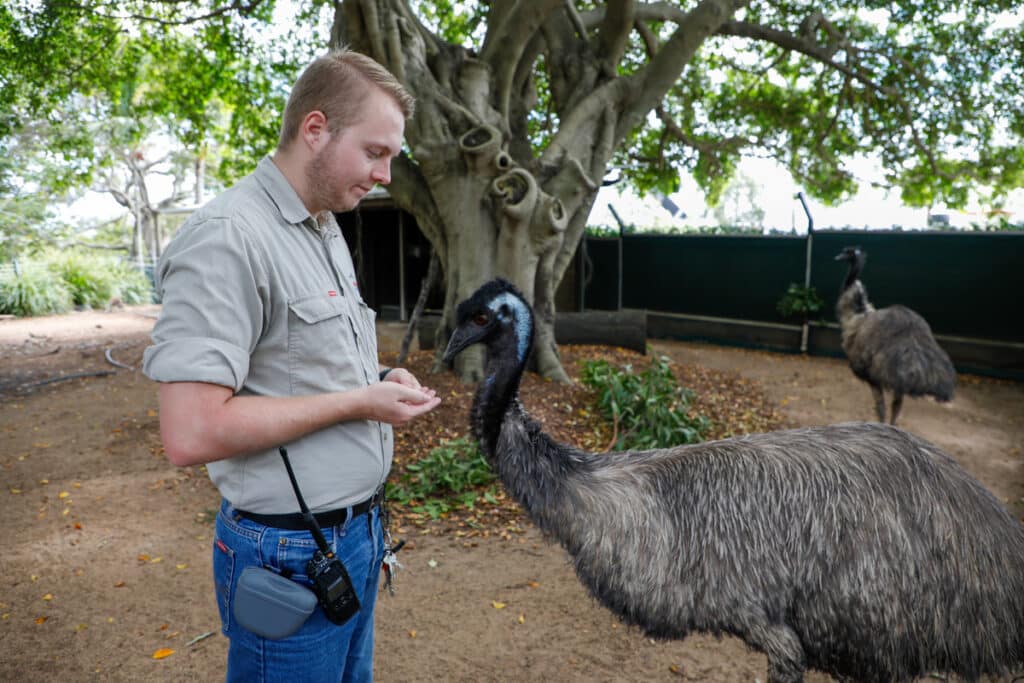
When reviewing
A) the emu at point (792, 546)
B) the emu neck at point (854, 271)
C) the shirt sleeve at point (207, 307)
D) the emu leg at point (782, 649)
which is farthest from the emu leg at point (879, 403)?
the shirt sleeve at point (207, 307)

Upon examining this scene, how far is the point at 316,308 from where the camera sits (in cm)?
165

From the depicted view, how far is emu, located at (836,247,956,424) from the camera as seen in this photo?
719cm

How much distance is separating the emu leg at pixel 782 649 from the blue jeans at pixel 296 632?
142 centimetres

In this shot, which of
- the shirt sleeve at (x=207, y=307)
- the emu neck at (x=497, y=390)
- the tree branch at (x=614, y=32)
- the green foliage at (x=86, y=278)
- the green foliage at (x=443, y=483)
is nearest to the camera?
the shirt sleeve at (x=207, y=307)

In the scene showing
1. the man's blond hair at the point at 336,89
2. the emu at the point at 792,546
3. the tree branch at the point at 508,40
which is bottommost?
the emu at the point at 792,546

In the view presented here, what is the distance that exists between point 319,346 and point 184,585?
3413 mm

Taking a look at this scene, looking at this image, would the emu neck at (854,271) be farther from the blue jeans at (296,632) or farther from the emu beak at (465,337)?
the blue jeans at (296,632)

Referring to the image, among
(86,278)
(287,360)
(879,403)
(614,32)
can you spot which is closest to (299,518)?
(287,360)

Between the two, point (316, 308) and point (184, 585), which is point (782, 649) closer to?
point (316, 308)

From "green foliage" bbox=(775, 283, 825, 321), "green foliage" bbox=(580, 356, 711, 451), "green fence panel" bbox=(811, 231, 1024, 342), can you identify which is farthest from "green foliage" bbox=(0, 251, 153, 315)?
"green fence panel" bbox=(811, 231, 1024, 342)

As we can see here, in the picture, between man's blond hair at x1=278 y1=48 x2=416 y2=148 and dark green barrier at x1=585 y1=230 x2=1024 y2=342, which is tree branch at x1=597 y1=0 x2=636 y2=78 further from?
man's blond hair at x1=278 y1=48 x2=416 y2=148

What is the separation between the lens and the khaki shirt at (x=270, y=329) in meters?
1.42

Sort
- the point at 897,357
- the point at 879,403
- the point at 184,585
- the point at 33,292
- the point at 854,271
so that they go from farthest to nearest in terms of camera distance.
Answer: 1. the point at 33,292
2. the point at 854,271
3. the point at 879,403
4. the point at 897,357
5. the point at 184,585

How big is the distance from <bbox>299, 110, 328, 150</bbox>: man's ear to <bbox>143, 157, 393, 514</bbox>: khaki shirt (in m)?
0.12
